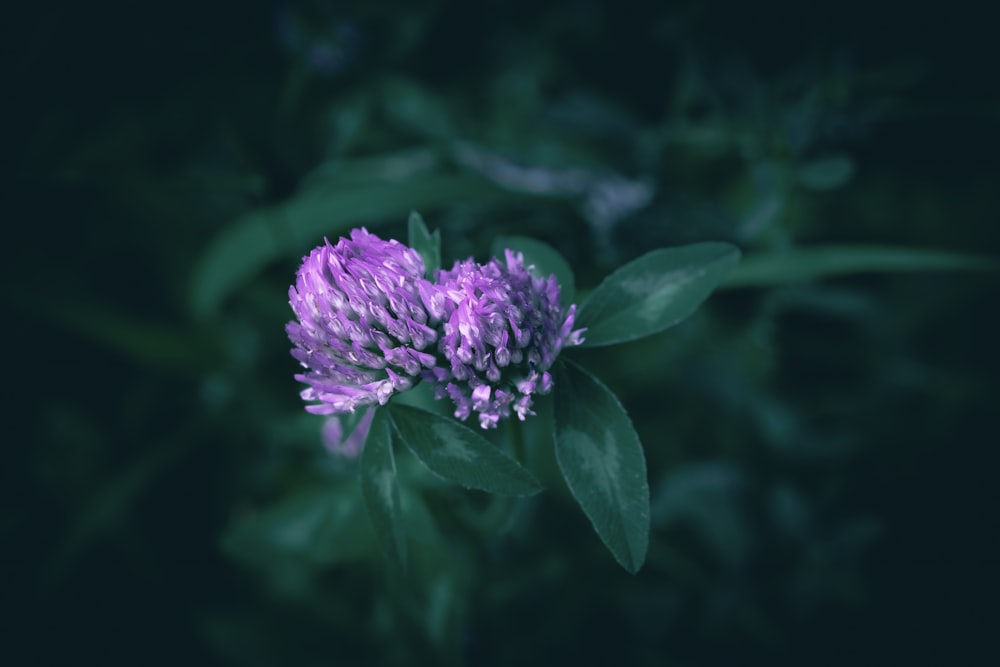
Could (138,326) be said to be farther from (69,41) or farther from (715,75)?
(715,75)

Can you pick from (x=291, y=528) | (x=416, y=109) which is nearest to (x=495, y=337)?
(x=291, y=528)

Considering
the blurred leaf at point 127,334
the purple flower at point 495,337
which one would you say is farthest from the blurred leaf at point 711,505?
the blurred leaf at point 127,334

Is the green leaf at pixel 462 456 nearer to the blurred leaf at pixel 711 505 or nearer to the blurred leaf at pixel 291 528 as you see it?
the blurred leaf at pixel 291 528

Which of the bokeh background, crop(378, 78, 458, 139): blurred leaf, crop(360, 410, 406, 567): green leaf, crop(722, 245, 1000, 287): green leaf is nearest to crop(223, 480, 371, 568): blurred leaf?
the bokeh background

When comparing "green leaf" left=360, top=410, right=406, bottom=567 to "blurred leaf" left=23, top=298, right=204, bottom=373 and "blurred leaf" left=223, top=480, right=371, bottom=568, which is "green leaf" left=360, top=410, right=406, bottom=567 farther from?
"blurred leaf" left=23, top=298, right=204, bottom=373

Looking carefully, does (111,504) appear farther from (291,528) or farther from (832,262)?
(832,262)

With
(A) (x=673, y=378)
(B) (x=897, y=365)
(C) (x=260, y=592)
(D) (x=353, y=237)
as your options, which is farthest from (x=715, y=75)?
(C) (x=260, y=592)
